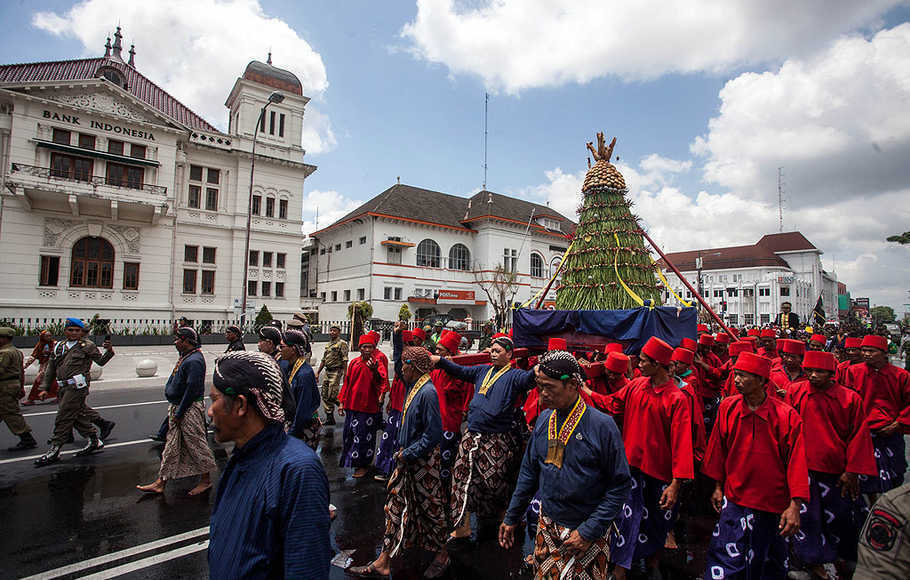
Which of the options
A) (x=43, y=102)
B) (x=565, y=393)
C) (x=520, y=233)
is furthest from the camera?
(x=520, y=233)

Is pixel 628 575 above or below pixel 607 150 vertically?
below

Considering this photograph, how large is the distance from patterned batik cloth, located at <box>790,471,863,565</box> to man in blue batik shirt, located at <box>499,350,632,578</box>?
7.90 ft

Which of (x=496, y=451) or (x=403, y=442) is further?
(x=496, y=451)

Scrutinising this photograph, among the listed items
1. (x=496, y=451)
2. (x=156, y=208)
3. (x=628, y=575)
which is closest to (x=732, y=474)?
(x=628, y=575)

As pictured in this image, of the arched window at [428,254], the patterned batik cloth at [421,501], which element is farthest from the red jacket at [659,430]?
the arched window at [428,254]

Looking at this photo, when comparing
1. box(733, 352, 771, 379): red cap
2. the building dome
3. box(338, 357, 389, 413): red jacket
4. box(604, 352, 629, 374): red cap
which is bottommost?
box(338, 357, 389, 413): red jacket

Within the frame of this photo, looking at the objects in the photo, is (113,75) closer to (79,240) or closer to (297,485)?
(79,240)

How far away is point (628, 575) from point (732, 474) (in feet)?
4.45

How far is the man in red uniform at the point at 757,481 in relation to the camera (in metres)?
3.14

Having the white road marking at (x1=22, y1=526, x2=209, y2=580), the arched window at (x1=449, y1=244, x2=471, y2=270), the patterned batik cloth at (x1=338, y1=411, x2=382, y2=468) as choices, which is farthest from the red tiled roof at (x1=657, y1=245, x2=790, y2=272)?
the white road marking at (x1=22, y1=526, x2=209, y2=580)

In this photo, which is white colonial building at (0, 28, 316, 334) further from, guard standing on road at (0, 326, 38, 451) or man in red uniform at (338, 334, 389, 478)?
man in red uniform at (338, 334, 389, 478)

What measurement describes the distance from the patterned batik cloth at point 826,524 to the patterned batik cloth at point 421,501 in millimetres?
3042

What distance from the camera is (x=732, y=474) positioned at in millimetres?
3348

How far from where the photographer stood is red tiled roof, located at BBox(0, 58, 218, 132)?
26453 mm
